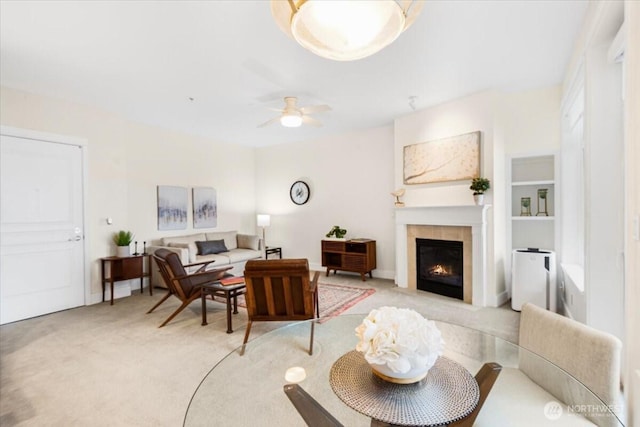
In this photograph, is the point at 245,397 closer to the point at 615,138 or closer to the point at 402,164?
the point at 615,138

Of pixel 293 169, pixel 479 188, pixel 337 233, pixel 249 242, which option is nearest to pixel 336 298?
pixel 337 233

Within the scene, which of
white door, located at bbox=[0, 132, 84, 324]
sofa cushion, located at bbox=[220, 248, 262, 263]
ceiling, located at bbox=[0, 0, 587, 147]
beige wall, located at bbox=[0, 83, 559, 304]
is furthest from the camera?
sofa cushion, located at bbox=[220, 248, 262, 263]

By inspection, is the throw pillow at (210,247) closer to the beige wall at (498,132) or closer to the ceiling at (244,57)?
the ceiling at (244,57)

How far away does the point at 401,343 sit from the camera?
961mm

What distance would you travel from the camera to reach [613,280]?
2.13 meters

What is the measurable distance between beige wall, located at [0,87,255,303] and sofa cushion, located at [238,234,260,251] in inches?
21.1

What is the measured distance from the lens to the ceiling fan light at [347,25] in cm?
125

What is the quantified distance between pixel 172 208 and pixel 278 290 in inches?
145

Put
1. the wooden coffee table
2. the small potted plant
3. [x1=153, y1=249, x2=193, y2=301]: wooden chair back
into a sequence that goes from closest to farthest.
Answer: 1. the wooden coffee table
2. [x1=153, y1=249, x2=193, y2=301]: wooden chair back
3. the small potted plant

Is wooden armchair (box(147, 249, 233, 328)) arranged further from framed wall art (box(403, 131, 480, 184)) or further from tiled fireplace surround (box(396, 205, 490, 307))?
framed wall art (box(403, 131, 480, 184))

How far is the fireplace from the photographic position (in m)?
4.12

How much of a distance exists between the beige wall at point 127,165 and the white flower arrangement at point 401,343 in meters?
4.59

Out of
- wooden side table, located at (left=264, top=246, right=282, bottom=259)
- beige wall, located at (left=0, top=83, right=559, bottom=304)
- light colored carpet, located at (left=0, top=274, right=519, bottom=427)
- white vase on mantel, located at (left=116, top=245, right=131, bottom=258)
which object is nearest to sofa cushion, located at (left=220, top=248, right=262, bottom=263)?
wooden side table, located at (left=264, top=246, right=282, bottom=259)

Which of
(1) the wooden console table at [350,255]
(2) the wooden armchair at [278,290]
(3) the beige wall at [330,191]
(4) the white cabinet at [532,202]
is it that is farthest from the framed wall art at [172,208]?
(4) the white cabinet at [532,202]
